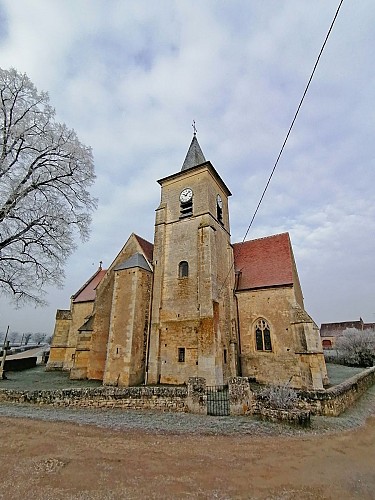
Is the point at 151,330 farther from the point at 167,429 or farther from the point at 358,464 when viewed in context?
the point at 358,464

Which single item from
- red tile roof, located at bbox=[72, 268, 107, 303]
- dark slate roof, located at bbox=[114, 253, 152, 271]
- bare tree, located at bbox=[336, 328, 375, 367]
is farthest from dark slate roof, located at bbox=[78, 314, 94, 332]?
bare tree, located at bbox=[336, 328, 375, 367]

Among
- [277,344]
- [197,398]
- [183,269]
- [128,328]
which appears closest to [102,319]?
[128,328]

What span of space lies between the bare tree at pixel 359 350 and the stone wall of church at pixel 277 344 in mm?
20420

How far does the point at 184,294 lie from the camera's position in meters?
16.0

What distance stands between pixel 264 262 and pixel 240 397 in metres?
10.9

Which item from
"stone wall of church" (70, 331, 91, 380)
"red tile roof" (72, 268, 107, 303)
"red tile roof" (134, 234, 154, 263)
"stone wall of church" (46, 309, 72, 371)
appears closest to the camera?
"stone wall of church" (70, 331, 91, 380)

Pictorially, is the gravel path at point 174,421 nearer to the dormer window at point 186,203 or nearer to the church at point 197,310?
the church at point 197,310

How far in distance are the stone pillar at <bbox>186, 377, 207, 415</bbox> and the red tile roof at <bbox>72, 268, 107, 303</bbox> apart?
15.7 meters

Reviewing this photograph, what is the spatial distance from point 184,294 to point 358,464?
441 inches

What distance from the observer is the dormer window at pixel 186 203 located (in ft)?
60.4

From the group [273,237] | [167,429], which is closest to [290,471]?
[167,429]

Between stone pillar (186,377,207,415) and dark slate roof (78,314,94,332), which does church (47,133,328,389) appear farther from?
stone pillar (186,377,207,415)

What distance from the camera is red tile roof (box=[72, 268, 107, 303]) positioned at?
23.3 m

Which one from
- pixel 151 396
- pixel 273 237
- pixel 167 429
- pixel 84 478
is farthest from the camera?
pixel 273 237
